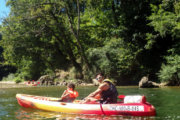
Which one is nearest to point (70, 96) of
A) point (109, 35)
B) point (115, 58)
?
point (115, 58)

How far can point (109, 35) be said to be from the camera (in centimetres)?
2372

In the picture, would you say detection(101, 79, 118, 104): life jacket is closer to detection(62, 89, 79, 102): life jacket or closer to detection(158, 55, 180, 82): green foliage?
detection(62, 89, 79, 102): life jacket

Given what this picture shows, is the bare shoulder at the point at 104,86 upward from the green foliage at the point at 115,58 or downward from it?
downward

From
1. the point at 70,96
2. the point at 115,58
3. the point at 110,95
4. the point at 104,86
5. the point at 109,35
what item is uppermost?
the point at 109,35

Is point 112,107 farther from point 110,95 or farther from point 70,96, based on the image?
point 70,96

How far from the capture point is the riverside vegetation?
18469 millimetres

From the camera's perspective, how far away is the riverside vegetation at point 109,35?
1847cm

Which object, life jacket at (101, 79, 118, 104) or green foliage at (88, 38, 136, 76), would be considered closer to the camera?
life jacket at (101, 79, 118, 104)

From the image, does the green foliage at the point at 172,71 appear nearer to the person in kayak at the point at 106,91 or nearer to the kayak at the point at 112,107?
the kayak at the point at 112,107

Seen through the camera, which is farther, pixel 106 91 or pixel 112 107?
pixel 106 91

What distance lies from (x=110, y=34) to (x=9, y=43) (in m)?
11.0

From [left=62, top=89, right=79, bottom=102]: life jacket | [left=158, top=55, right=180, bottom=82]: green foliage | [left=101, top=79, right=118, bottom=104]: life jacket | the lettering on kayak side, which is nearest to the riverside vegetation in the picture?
[left=158, top=55, right=180, bottom=82]: green foliage

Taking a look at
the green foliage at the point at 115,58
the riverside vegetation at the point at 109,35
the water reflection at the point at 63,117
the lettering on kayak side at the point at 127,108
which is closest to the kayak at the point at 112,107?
the lettering on kayak side at the point at 127,108

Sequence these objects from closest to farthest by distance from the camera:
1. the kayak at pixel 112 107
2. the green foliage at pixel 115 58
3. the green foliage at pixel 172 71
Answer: the kayak at pixel 112 107, the green foliage at pixel 172 71, the green foliage at pixel 115 58
